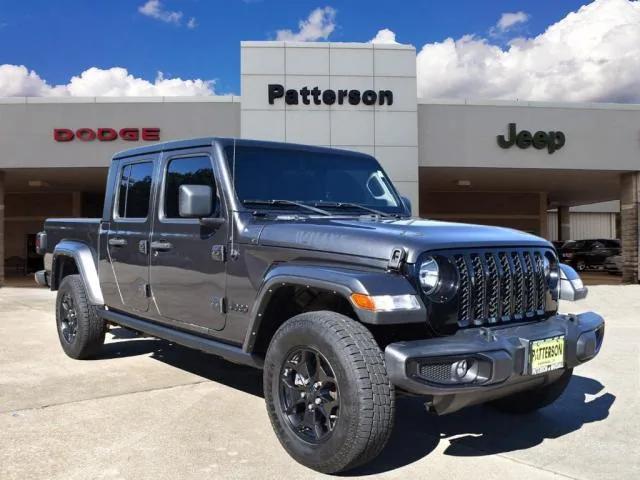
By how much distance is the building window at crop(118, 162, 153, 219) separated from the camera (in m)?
4.96

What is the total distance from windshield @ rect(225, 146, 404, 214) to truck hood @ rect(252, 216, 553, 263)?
0.43 metres

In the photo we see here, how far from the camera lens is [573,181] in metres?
22.4

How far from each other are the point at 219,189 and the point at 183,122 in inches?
528

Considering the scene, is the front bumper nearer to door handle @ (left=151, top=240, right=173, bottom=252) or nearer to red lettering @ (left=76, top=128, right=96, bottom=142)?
door handle @ (left=151, top=240, right=173, bottom=252)

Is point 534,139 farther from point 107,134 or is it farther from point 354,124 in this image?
point 107,134

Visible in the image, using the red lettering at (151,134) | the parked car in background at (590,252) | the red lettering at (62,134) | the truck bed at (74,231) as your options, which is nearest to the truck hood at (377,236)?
the truck bed at (74,231)

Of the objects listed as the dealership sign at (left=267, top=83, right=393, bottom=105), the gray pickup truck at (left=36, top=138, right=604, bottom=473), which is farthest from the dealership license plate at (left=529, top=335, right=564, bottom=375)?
the dealership sign at (left=267, top=83, right=393, bottom=105)

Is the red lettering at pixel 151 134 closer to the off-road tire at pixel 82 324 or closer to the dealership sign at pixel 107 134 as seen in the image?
the dealership sign at pixel 107 134

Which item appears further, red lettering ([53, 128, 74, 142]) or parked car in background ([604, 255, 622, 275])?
parked car in background ([604, 255, 622, 275])

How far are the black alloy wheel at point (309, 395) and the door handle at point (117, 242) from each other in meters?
2.31

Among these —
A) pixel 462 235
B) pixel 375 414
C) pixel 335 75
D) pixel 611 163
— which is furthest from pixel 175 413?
pixel 611 163

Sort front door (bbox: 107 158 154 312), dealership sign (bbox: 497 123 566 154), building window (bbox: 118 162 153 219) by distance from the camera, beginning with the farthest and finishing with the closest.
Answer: dealership sign (bbox: 497 123 566 154), building window (bbox: 118 162 153 219), front door (bbox: 107 158 154 312)

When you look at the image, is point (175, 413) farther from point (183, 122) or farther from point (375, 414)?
point (183, 122)

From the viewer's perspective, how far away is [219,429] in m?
3.97
